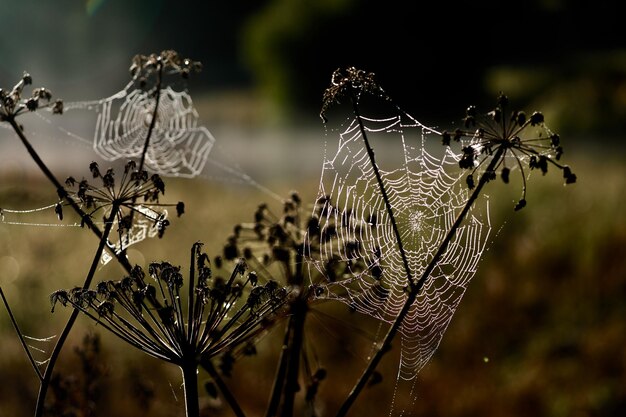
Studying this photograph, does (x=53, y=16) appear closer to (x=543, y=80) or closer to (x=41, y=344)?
(x=543, y=80)

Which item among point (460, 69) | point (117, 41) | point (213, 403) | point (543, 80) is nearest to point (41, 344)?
point (213, 403)

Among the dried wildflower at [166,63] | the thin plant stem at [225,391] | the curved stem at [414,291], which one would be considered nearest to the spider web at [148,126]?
the dried wildflower at [166,63]

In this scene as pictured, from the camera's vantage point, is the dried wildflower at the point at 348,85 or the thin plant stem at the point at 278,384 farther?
the thin plant stem at the point at 278,384

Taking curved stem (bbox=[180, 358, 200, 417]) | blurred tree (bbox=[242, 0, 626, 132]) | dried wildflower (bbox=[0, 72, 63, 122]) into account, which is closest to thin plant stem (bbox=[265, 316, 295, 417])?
curved stem (bbox=[180, 358, 200, 417])

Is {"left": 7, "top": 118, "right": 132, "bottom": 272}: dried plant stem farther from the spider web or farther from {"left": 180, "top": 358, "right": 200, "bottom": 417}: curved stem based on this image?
Result: the spider web

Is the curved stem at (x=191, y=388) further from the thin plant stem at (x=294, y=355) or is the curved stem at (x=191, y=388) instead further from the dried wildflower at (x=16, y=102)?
the dried wildflower at (x=16, y=102)

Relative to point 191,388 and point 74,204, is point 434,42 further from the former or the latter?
point 191,388
